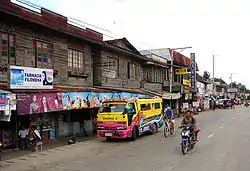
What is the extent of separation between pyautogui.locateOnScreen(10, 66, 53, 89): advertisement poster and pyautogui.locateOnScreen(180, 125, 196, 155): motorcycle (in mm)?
7276

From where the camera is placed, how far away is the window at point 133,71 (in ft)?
84.2

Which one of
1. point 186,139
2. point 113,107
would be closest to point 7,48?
point 113,107

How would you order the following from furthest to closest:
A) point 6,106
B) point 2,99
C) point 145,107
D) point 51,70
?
point 145,107, point 51,70, point 6,106, point 2,99

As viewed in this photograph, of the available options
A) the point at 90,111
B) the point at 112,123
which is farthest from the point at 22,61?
the point at 90,111

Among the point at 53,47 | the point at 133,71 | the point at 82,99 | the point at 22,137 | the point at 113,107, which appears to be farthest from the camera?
the point at 133,71

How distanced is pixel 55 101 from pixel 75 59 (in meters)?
5.15

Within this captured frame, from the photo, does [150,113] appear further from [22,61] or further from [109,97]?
[22,61]

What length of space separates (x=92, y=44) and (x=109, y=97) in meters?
4.03

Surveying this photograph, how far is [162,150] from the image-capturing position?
12328 millimetres

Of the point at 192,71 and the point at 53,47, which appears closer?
the point at 53,47

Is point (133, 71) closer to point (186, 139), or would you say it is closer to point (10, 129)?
point (10, 129)

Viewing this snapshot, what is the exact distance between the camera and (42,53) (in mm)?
15562

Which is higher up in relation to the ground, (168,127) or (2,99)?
(2,99)

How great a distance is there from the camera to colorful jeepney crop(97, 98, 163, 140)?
1475cm
